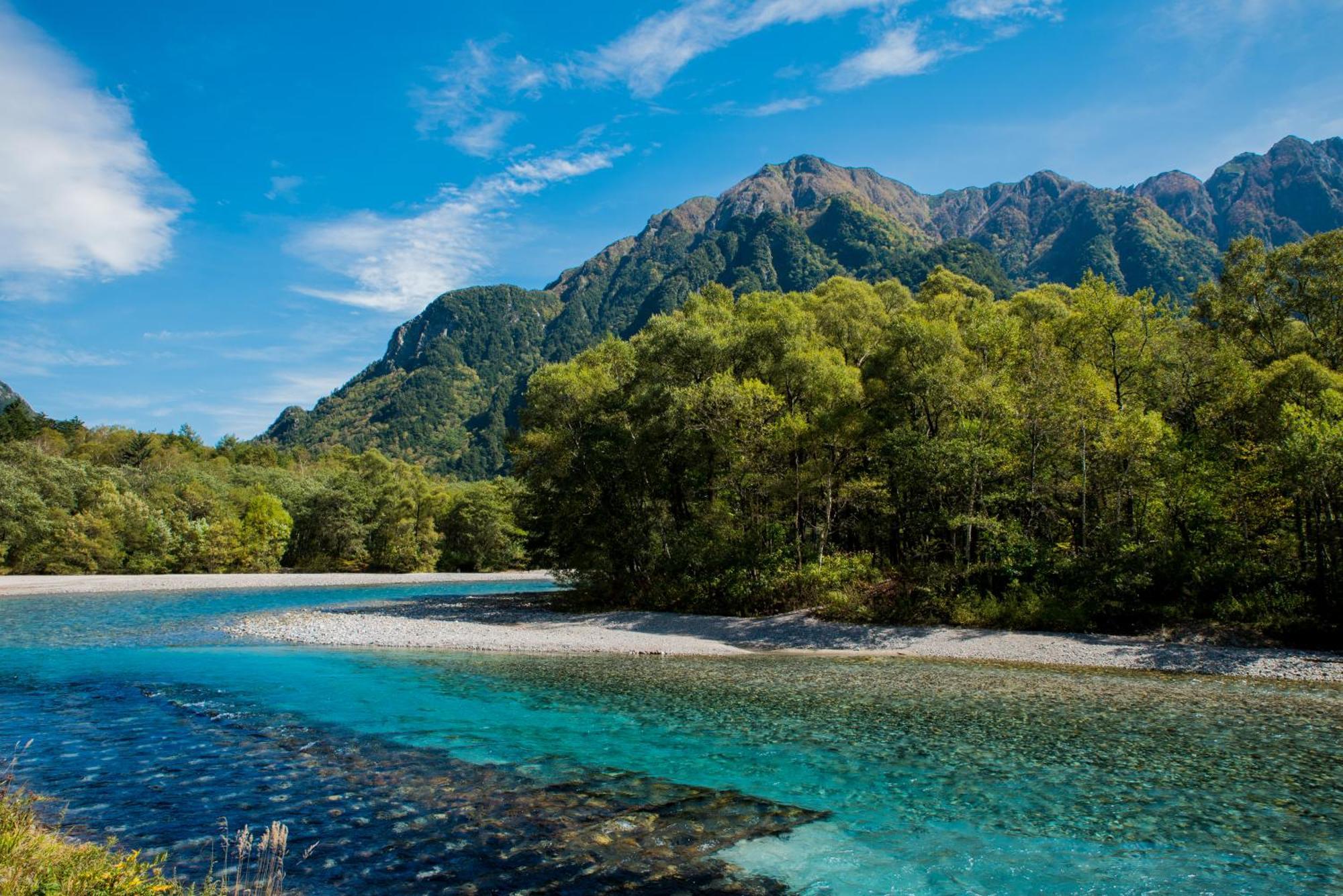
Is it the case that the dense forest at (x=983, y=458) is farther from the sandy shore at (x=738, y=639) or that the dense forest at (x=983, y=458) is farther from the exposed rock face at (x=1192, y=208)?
the exposed rock face at (x=1192, y=208)

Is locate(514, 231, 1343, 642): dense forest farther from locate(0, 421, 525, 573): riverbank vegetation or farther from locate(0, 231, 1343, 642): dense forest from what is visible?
locate(0, 421, 525, 573): riverbank vegetation

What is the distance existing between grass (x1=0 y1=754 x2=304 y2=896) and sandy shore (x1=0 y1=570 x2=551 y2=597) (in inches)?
2364

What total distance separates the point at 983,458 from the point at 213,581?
66.7 m

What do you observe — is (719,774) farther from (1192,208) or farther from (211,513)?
(1192,208)

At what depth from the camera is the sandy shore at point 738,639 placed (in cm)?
2150

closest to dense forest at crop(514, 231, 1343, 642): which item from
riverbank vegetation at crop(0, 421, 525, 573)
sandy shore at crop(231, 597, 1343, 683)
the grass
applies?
sandy shore at crop(231, 597, 1343, 683)

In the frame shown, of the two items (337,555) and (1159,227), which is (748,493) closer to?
(337,555)

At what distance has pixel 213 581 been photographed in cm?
6444

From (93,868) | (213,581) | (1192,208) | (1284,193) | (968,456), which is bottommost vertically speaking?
(213,581)

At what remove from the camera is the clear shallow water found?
842cm

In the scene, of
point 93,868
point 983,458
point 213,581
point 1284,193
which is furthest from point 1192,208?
point 93,868

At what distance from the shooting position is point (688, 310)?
141 ft

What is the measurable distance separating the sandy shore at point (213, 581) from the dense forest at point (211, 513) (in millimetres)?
3561

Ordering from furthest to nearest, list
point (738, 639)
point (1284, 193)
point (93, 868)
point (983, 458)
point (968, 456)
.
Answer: point (1284, 193)
point (738, 639)
point (968, 456)
point (983, 458)
point (93, 868)
